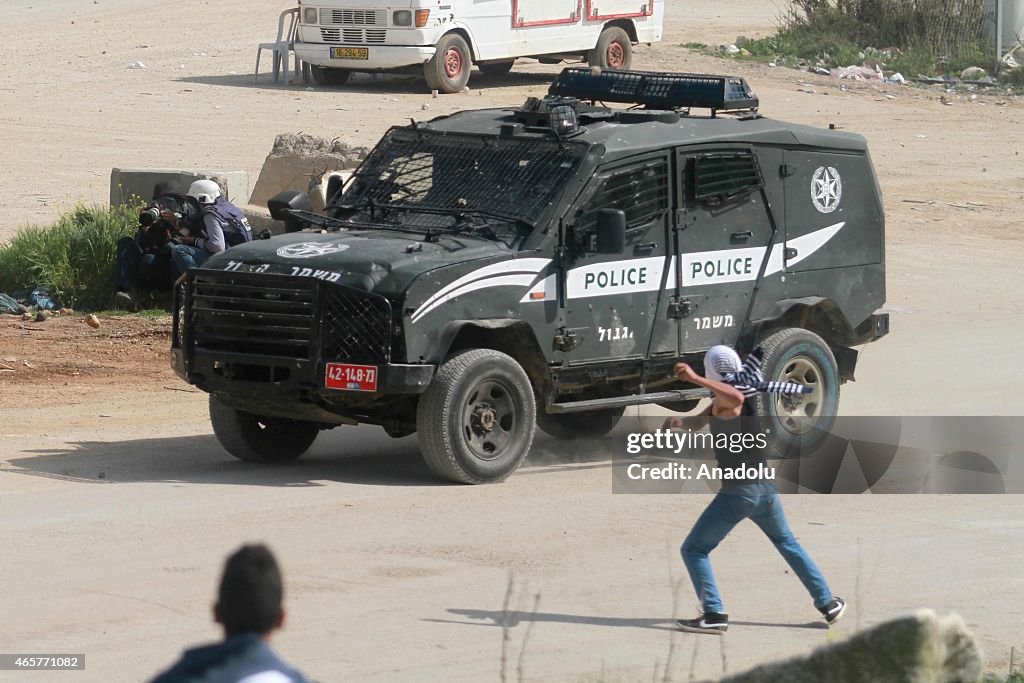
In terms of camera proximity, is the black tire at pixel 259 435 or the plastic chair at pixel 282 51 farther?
the plastic chair at pixel 282 51

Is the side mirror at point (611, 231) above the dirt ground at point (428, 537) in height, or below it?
above

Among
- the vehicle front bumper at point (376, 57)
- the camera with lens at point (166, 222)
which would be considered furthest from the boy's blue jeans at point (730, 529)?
the vehicle front bumper at point (376, 57)

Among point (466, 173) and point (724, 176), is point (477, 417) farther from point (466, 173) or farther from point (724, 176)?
point (724, 176)

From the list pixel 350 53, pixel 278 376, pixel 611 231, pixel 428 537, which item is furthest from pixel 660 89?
pixel 350 53

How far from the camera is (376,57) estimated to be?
94.4 feet

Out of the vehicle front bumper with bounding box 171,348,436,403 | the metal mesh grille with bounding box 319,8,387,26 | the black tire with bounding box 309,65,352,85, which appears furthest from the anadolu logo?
the black tire with bounding box 309,65,352,85

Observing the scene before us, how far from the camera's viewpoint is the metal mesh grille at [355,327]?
9.67 m

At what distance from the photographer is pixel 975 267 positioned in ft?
65.6

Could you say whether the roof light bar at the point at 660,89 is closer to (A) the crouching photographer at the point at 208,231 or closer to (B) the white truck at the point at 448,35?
(A) the crouching photographer at the point at 208,231

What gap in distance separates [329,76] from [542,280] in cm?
2127

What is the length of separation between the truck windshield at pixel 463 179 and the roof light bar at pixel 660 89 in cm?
146

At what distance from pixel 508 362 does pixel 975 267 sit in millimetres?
11301

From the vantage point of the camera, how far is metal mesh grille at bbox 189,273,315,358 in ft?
32.4

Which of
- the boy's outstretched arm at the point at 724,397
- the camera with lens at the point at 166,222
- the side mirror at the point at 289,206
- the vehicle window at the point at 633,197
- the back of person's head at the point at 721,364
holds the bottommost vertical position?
the camera with lens at the point at 166,222
